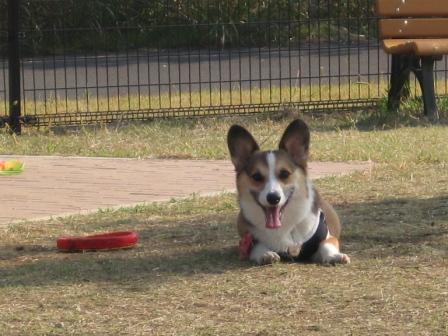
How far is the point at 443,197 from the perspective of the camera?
764 centimetres

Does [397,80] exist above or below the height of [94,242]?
above

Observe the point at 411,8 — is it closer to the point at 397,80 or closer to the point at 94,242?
the point at 397,80

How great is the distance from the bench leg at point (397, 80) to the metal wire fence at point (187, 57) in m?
0.38

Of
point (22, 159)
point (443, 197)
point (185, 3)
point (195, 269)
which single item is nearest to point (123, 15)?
point (185, 3)

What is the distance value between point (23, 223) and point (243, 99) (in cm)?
691

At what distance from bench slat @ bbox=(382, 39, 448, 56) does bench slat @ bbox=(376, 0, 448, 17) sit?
0.42 meters

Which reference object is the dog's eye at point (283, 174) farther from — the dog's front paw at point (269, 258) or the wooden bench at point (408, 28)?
the wooden bench at point (408, 28)

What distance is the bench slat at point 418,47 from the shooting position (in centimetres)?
1142

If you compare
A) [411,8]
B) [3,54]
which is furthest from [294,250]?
[3,54]

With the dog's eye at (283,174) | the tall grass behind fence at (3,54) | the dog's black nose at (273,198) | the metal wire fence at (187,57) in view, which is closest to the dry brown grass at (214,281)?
the dog's black nose at (273,198)

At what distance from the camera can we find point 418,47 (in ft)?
37.4

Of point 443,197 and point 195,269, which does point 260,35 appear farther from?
point 195,269

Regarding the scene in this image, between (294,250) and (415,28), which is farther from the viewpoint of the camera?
(415,28)

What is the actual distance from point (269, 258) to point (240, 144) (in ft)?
1.88
